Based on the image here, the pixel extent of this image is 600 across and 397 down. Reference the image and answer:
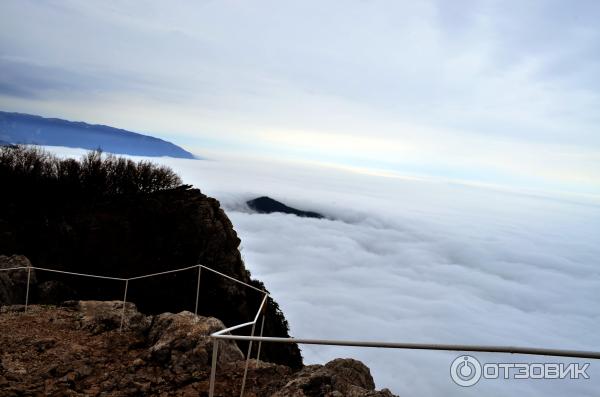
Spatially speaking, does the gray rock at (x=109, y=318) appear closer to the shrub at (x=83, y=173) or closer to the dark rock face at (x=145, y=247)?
the dark rock face at (x=145, y=247)

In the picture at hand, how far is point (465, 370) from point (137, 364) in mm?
5496

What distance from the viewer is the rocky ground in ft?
17.4

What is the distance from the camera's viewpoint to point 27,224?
21.0 metres

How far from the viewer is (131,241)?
2281 cm

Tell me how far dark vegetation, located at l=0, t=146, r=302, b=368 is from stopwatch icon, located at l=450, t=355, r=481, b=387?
55.0 ft

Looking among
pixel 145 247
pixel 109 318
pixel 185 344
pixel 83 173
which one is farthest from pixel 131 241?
pixel 185 344

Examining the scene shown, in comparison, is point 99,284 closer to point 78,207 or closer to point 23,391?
point 78,207

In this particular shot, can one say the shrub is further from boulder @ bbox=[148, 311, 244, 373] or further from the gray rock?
boulder @ bbox=[148, 311, 244, 373]

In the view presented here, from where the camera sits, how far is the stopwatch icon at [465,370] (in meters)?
3.92

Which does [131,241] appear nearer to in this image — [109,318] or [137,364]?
[109,318]

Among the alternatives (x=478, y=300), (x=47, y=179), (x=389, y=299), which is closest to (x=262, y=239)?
(x=389, y=299)

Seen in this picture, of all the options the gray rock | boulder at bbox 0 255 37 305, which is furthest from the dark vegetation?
the gray rock

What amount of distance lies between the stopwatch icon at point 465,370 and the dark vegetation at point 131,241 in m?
16.7

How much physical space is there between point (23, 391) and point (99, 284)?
1559 centimetres
